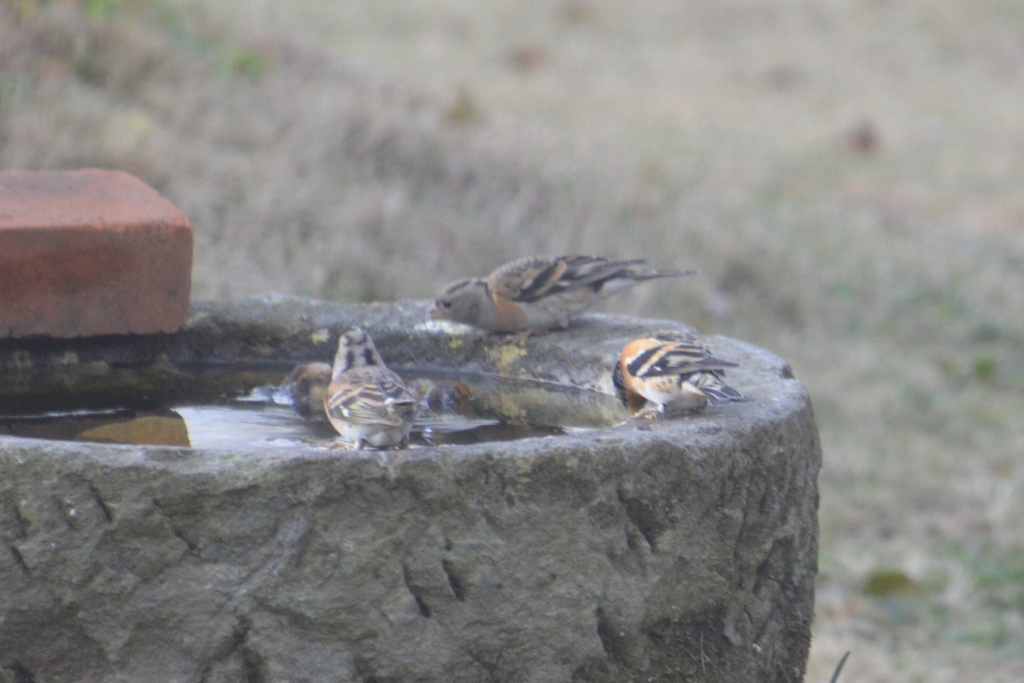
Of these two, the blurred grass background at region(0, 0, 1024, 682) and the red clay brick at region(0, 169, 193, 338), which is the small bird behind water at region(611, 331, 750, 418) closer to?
the red clay brick at region(0, 169, 193, 338)

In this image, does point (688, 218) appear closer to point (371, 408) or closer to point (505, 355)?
point (505, 355)

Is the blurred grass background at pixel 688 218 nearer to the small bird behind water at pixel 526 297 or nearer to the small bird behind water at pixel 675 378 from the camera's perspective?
the small bird behind water at pixel 526 297

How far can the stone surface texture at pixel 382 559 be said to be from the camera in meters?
2.22

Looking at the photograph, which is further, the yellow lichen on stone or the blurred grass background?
the blurred grass background

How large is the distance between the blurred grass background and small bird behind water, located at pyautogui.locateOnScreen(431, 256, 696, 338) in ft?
5.87

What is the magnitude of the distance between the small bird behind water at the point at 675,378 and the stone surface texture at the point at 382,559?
16cm

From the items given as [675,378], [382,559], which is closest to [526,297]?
[675,378]

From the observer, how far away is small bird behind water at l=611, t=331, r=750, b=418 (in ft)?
9.10

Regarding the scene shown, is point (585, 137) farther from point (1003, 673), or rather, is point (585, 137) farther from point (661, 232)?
point (1003, 673)

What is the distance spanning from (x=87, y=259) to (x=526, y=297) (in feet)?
4.22

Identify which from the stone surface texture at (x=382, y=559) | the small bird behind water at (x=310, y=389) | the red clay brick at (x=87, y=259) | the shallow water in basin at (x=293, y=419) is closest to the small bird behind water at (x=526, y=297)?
the shallow water in basin at (x=293, y=419)

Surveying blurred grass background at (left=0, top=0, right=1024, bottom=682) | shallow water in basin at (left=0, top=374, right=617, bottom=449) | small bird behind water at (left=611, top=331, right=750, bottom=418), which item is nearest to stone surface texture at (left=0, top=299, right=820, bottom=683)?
small bird behind water at (left=611, top=331, right=750, bottom=418)

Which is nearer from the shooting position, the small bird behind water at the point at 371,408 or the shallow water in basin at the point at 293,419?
the small bird behind water at the point at 371,408

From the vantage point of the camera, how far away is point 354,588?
7.45 feet
